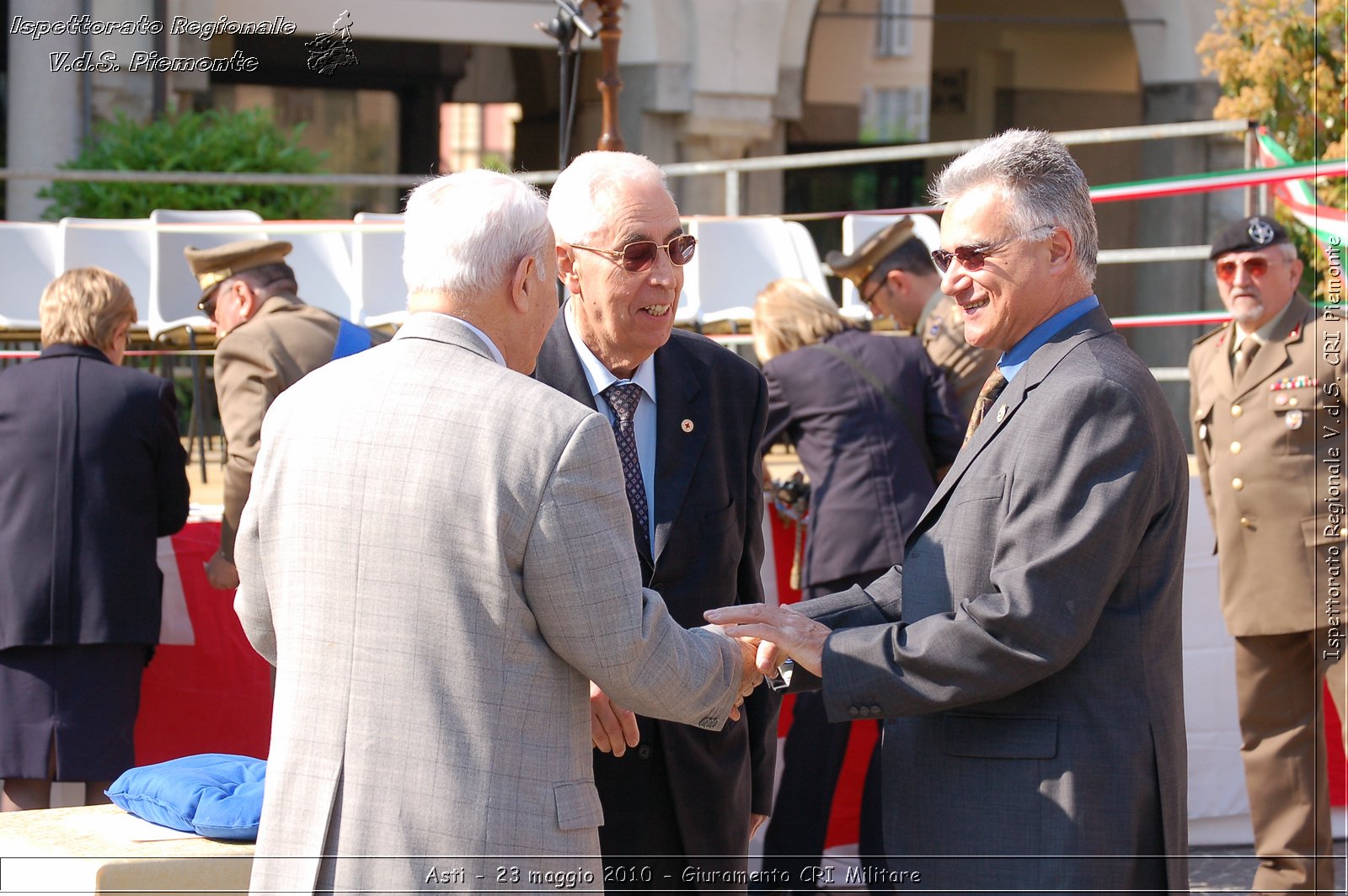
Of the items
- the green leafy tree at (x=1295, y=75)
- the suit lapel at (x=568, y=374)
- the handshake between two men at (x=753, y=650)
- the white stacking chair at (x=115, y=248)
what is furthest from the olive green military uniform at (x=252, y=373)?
the green leafy tree at (x=1295, y=75)

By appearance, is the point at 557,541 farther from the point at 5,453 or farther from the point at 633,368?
the point at 5,453

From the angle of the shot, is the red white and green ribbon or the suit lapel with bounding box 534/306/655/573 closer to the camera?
the suit lapel with bounding box 534/306/655/573

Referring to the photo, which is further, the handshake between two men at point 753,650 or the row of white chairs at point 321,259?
the row of white chairs at point 321,259

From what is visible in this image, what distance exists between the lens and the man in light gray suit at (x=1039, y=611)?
2215 millimetres

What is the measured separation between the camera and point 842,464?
15.4ft

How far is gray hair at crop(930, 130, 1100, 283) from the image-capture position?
7.72ft

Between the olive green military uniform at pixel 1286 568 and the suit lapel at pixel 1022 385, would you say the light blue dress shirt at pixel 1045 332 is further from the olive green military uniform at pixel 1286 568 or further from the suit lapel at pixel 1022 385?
the olive green military uniform at pixel 1286 568

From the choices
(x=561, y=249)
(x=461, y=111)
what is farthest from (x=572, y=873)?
(x=461, y=111)

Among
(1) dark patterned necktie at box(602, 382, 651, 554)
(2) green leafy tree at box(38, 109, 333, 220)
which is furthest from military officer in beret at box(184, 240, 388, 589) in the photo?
(2) green leafy tree at box(38, 109, 333, 220)

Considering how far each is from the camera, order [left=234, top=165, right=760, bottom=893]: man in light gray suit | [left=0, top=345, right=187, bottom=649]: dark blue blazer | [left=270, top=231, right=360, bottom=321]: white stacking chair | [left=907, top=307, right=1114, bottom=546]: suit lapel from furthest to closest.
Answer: [left=270, top=231, right=360, bottom=321]: white stacking chair, [left=0, top=345, right=187, bottom=649]: dark blue blazer, [left=907, top=307, right=1114, bottom=546]: suit lapel, [left=234, top=165, right=760, bottom=893]: man in light gray suit

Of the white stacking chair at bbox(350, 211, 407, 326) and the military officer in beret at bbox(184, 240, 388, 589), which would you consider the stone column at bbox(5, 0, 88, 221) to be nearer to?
the white stacking chair at bbox(350, 211, 407, 326)

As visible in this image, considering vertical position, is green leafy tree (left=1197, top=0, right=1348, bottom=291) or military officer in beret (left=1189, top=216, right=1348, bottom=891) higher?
green leafy tree (left=1197, top=0, right=1348, bottom=291)

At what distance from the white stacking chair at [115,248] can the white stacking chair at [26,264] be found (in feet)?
0.37

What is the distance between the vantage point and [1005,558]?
7.37 ft
